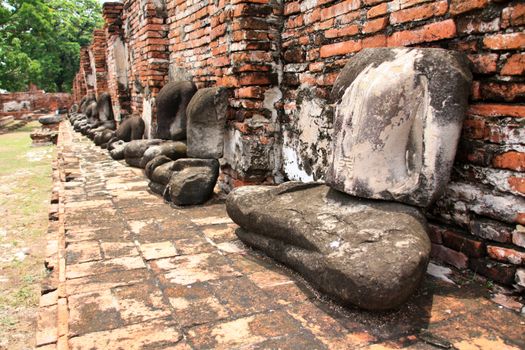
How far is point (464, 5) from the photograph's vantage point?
2.19 metres

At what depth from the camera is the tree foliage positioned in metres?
18.2

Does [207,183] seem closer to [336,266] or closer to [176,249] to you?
[176,249]

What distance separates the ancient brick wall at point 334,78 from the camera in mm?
2088

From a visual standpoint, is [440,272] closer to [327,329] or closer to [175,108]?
[327,329]

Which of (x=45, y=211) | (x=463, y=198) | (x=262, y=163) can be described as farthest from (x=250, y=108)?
(x=45, y=211)

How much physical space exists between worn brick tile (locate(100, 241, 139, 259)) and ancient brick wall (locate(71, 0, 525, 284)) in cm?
132

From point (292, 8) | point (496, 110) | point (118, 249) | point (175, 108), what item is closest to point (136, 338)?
point (118, 249)

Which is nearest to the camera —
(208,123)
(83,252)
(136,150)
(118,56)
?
(83,252)

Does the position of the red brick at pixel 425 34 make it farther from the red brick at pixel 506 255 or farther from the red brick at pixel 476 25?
the red brick at pixel 506 255

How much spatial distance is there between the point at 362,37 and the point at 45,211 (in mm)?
4754

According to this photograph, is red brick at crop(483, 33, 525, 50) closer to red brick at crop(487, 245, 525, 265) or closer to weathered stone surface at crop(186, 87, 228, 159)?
red brick at crop(487, 245, 525, 265)

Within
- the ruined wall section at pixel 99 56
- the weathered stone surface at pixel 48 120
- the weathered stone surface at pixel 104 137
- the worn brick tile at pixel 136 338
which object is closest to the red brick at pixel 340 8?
the worn brick tile at pixel 136 338

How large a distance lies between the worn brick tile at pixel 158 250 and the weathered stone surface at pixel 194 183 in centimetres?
97

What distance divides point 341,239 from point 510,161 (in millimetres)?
862
